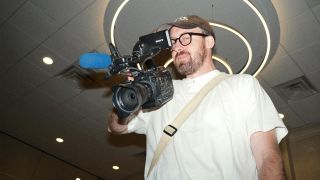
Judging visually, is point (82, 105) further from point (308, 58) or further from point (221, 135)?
point (221, 135)

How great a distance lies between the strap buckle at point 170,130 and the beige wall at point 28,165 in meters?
5.42

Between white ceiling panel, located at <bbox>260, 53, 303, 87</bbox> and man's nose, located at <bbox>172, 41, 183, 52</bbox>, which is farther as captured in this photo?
white ceiling panel, located at <bbox>260, 53, 303, 87</bbox>

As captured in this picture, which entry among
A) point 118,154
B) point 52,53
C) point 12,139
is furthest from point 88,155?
point 52,53

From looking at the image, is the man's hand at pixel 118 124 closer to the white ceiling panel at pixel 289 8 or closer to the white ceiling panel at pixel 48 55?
the white ceiling panel at pixel 289 8

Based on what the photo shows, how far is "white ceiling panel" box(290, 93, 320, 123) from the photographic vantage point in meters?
4.04

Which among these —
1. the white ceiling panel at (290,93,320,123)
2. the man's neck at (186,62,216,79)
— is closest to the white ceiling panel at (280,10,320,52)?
the white ceiling panel at (290,93,320,123)

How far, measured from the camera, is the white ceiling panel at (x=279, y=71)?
3.44 metres

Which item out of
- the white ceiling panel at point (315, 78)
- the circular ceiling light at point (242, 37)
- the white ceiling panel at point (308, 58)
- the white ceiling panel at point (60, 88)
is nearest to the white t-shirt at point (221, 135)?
the circular ceiling light at point (242, 37)

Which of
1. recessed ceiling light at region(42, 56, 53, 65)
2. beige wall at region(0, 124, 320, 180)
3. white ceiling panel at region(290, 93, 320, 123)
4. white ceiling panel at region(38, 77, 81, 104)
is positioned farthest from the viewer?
beige wall at region(0, 124, 320, 180)

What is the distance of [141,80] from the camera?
1.28 m

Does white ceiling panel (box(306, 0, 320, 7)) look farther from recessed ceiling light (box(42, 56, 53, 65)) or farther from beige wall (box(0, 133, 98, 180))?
beige wall (box(0, 133, 98, 180))

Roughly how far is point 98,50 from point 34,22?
2.60 ft

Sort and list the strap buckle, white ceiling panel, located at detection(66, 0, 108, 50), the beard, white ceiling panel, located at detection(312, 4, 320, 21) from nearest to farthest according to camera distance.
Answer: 1. the strap buckle
2. the beard
3. white ceiling panel, located at detection(312, 4, 320, 21)
4. white ceiling panel, located at detection(66, 0, 108, 50)

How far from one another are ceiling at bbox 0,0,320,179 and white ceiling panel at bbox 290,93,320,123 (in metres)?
0.01
